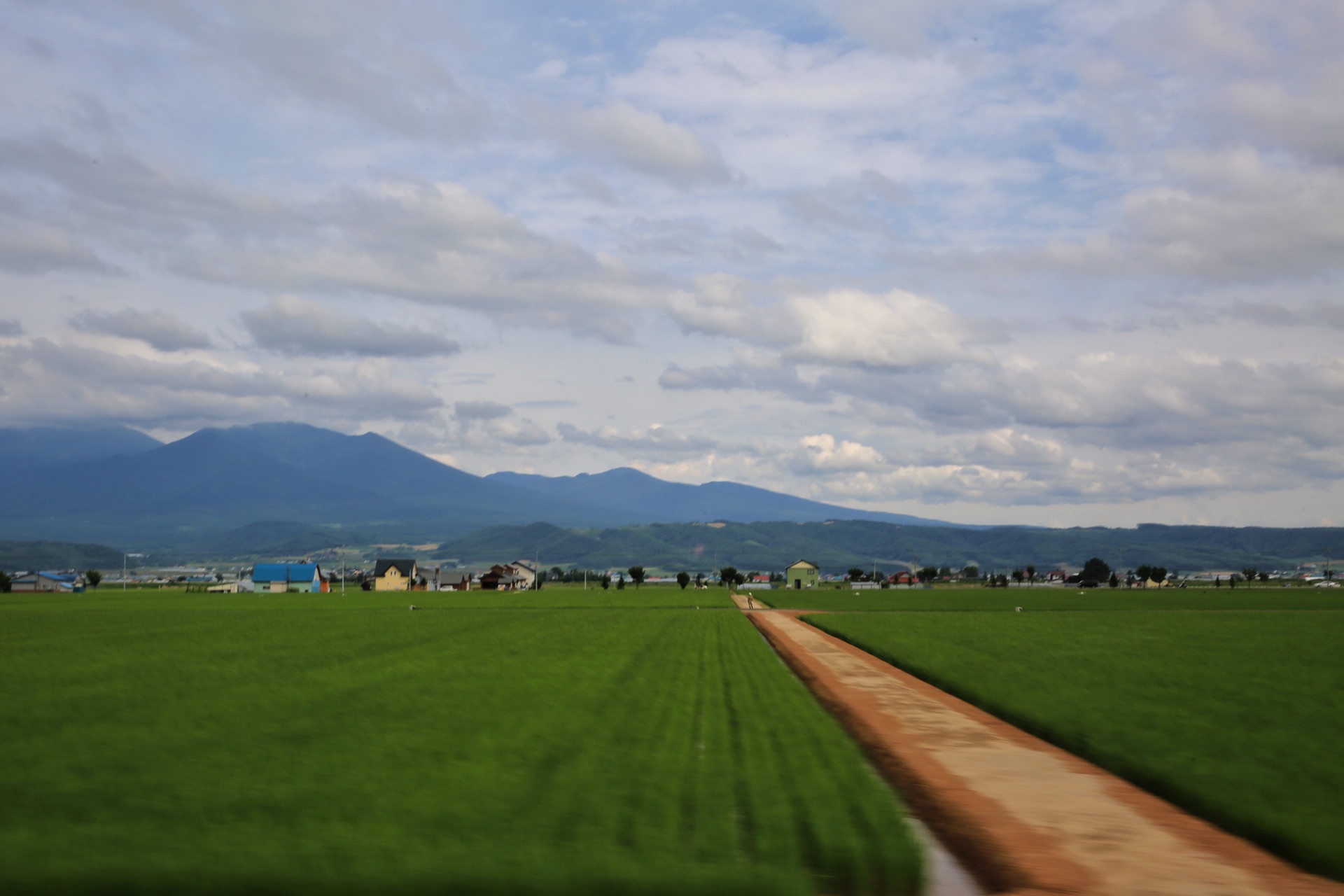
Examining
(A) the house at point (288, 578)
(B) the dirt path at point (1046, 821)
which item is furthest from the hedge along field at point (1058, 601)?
(A) the house at point (288, 578)

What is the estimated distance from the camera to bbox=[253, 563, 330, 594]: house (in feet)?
594

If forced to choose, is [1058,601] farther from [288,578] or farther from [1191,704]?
[288,578]

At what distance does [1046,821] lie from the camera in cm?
1563

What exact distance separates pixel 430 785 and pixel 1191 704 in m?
22.0

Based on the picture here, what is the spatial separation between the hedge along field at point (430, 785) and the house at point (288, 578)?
6173 inches

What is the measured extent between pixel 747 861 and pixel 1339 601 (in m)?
127

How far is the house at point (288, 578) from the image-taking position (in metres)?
181

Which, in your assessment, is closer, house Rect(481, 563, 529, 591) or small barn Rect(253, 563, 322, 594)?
small barn Rect(253, 563, 322, 594)

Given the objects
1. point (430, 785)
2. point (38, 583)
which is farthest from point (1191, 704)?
point (38, 583)

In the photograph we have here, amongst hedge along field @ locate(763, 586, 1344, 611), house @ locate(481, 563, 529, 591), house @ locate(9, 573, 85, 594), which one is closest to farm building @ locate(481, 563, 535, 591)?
house @ locate(481, 563, 529, 591)

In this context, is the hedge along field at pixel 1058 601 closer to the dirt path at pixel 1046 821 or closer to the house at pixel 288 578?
the dirt path at pixel 1046 821

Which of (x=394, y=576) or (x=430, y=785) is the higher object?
(x=430, y=785)

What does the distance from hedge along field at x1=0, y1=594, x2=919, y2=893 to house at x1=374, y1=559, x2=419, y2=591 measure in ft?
538

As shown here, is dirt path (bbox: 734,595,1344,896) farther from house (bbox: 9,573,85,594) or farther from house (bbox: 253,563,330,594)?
house (bbox: 9,573,85,594)
